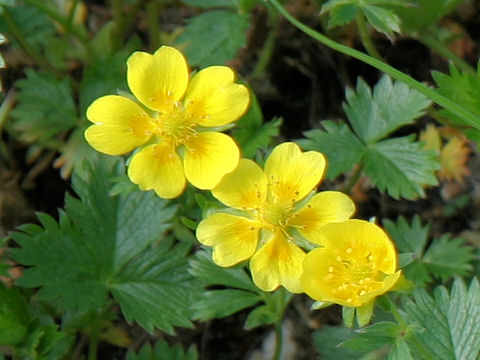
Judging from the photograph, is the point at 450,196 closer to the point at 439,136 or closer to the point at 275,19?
the point at 439,136

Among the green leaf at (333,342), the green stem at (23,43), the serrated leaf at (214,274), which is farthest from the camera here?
the green stem at (23,43)

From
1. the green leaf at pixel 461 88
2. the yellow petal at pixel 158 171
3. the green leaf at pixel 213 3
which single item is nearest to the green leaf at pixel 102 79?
the green leaf at pixel 213 3

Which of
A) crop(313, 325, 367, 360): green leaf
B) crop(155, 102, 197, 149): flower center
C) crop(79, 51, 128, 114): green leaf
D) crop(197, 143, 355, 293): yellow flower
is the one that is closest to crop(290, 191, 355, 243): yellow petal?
crop(197, 143, 355, 293): yellow flower

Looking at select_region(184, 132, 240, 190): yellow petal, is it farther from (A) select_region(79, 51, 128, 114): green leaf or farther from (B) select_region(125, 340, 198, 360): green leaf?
(A) select_region(79, 51, 128, 114): green leaf

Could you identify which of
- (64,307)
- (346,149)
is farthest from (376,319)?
(64,307)

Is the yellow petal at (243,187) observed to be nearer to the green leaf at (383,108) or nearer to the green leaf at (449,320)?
the green leaf at (449,320)

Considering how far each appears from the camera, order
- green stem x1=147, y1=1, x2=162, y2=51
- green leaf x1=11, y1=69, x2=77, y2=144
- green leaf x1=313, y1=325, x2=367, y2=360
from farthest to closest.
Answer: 1. green stem x1=147, y1=1, x2=162, y2=51
2. green leaf x1=11, y1=69, x2=77, y2=144
3. green leaf x1=313, y1=325, x2=367, y2=360

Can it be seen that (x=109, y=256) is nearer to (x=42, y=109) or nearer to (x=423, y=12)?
(x=42, y=109)
